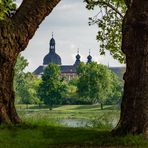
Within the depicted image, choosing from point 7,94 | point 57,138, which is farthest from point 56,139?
point 7,94

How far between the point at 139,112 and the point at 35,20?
5.86 m

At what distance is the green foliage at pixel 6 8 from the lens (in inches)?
695

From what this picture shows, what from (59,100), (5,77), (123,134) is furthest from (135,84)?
(59,100)

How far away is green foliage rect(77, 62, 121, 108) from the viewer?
421 feet

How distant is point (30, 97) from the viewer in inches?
5832

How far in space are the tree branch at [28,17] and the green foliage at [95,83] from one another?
107933mm

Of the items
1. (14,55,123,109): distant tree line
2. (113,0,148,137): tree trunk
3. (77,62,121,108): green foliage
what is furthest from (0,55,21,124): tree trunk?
(77,62,121,108): green foliage

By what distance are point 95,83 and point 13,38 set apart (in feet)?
368

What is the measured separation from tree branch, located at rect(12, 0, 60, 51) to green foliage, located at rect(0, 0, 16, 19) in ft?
1.19

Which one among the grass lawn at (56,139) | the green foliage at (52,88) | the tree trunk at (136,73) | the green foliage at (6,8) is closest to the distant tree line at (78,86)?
the green foliage at (52,88)

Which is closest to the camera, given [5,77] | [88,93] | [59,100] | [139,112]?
[139,112]

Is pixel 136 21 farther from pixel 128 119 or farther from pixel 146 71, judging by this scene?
pixel 128 119

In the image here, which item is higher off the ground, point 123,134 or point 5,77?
point 5,77

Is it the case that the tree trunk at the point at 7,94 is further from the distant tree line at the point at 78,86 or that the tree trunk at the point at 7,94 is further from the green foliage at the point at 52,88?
the green foliage at the point at 52,88
